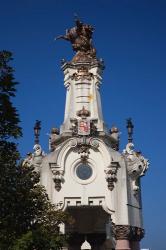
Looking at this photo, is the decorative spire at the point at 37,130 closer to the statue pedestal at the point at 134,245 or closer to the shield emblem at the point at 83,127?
the shield emblem at the point at 83,127

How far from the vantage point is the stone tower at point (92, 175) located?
1098 inches

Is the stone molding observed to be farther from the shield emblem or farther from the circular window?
the shield emblem

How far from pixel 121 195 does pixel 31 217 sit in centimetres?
1020

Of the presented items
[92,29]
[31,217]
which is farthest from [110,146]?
[31,217]

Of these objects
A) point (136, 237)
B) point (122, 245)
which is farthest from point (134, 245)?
point (122, 245)

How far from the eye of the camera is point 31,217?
1883 centimetres

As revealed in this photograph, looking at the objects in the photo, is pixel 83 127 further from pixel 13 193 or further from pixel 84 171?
pixel 13 193

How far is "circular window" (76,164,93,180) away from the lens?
28.7 metres

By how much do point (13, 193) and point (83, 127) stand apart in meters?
11.9

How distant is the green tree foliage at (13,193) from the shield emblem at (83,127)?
10.5 meters

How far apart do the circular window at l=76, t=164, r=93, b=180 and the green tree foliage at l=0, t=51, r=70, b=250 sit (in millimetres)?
9877

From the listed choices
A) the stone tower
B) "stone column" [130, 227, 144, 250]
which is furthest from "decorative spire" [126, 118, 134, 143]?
"stone column" [130, 227, 144, 250]

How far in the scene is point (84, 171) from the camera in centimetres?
2886

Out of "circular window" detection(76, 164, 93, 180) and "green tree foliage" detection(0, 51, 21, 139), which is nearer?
"green tree foliage" detection(0, 51, 21, 139)
